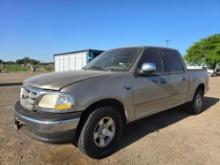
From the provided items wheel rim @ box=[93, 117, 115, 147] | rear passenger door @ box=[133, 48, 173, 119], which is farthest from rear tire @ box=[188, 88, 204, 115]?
wheel rim @ box=[93, 117, 115, 147]

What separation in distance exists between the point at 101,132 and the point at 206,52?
5195 centimetres

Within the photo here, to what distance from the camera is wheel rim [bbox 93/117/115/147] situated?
3.21 m

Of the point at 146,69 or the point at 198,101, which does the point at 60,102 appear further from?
the point at 198,101

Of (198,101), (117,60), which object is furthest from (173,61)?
(198,101)

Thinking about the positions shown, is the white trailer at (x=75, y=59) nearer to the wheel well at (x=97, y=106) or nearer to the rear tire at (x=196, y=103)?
the rear tire at (x=196, y=103)

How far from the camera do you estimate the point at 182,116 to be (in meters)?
5.86

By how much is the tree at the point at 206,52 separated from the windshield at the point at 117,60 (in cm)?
4710

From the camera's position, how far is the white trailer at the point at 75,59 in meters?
20.7

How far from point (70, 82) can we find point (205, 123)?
391cm

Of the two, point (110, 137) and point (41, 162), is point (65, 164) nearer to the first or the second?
point (41, 162)

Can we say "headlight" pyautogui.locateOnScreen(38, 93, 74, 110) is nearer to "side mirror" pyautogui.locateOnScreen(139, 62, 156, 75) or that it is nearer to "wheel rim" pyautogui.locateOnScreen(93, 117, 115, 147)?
"wheel rim" pyautogui.locateOnScreen(93, 117, 115, 147)

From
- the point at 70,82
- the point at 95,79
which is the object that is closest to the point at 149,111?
the point at 95,79

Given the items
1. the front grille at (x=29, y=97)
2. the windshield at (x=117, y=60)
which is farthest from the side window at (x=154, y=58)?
the front grille at (x=29, y=97)

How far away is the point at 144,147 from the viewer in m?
3.73
